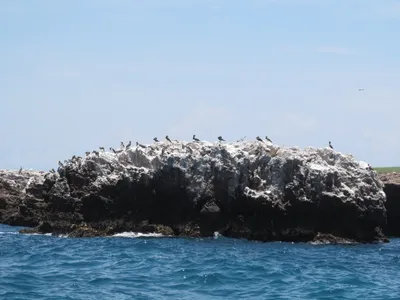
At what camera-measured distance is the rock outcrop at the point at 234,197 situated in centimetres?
4125

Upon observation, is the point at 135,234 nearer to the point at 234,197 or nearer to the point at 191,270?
the point at 234,197

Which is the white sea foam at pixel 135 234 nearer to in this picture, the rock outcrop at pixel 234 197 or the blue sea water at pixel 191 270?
the rock outcrop at pixel 234 197

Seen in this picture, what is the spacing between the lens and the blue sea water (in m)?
21.8

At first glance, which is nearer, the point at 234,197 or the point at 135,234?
the point at 234,197

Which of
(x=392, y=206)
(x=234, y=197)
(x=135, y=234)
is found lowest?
(x=135, y=234)

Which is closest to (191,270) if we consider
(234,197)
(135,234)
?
(234,197)

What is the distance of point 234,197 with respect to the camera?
137 ft

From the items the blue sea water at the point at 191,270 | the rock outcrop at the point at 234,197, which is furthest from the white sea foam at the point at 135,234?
the blue sea water at the point at 191,270

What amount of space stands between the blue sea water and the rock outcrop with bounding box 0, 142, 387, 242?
300cm

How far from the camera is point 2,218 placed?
58.2m

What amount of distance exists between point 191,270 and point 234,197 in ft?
52.0

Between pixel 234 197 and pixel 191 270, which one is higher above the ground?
pixel 234 197

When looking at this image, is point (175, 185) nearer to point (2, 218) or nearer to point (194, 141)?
point (194, 141)

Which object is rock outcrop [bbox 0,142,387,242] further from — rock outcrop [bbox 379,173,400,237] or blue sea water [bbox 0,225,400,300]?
rock outcrop [bbox 379,173,400,237]
